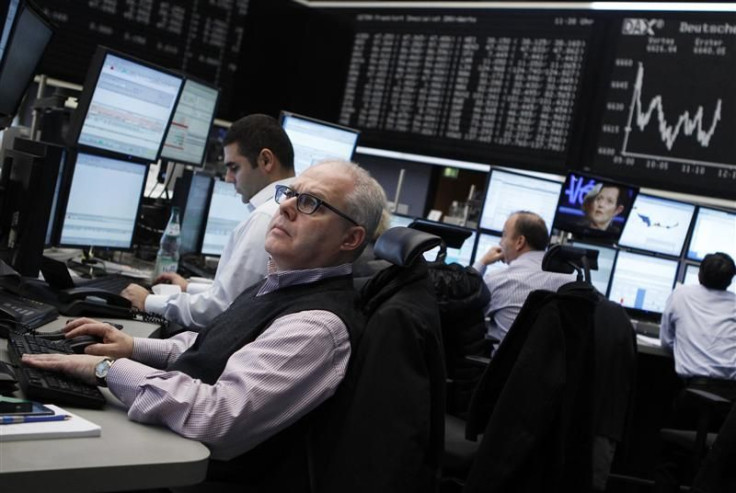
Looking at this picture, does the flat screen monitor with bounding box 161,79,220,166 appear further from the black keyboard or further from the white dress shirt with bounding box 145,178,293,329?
the black keyboard

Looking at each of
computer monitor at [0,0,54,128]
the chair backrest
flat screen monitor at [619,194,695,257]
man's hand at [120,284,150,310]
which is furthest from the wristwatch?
flat screen monitor at [619,194,695,257]

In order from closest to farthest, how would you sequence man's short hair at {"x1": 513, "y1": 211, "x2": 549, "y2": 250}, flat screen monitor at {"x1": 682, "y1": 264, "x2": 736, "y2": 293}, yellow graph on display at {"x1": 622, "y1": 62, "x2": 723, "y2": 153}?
man's short hair at {"x1": 513, "y1": 211, "x2": 549, "y2": 250} < flat screen monitor at {"x1": 682, "y1": 264, "x2": 736, "y2": 293} < yellow graph on display at {"x1": 622, "y1": 62, "x2": 723, "y2": 153}

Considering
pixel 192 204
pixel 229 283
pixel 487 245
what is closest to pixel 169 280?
pixel 229 283

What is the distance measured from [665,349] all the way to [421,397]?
289cm

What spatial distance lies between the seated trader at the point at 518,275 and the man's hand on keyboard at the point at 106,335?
6.82 ft

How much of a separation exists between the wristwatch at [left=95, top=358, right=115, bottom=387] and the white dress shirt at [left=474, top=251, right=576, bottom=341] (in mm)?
2429

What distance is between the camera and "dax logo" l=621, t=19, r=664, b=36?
16.5ft

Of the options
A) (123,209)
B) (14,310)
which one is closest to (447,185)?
(123,209)

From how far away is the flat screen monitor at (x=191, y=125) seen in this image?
11.9ft

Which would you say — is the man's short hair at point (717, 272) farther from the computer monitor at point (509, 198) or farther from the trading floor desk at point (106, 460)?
the trading floor desk at point (106, 460)

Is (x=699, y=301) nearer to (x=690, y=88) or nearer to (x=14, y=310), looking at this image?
(x=690, y=88)

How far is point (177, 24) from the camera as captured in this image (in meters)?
5.66

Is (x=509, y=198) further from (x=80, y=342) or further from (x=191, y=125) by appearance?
(x=80, y=342)

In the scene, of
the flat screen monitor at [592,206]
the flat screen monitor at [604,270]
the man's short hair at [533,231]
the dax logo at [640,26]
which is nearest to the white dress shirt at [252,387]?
the man's short hair at [533,231]
